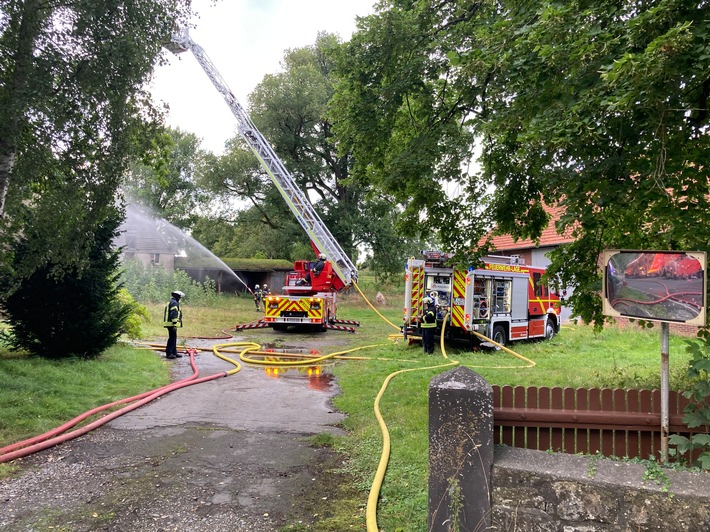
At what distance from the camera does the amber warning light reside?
290 cm

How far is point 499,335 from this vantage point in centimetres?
1263

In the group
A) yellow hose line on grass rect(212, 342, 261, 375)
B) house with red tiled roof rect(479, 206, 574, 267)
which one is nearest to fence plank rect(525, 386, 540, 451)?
yellow hose line on grass rect(212, 342, 261, 375)

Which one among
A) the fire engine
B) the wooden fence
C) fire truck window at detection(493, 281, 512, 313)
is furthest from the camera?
fire truck window at detection(493, 281, 512, 313)

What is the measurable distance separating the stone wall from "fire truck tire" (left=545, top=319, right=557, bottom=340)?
12.3 metres

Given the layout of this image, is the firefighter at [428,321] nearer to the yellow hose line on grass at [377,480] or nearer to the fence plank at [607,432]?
the yellow hose line on grass at [377,480]

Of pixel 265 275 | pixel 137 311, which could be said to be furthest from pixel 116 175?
pixel 265 275

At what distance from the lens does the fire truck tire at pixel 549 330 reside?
1455 centimetres

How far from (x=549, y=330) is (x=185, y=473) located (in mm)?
12632

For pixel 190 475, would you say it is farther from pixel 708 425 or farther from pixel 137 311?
pixel 137 311

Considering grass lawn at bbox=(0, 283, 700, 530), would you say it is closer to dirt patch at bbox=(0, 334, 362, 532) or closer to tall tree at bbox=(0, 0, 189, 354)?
dirt patch at bbox=(0, 334, 362, 532)

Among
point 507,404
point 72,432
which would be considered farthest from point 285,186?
point 507,404

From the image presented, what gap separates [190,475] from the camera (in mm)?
4309

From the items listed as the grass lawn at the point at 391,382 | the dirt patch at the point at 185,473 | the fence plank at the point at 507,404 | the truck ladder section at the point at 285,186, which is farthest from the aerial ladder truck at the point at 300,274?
the fence plank at the point at 507,404

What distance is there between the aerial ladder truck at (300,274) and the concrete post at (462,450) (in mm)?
13514
